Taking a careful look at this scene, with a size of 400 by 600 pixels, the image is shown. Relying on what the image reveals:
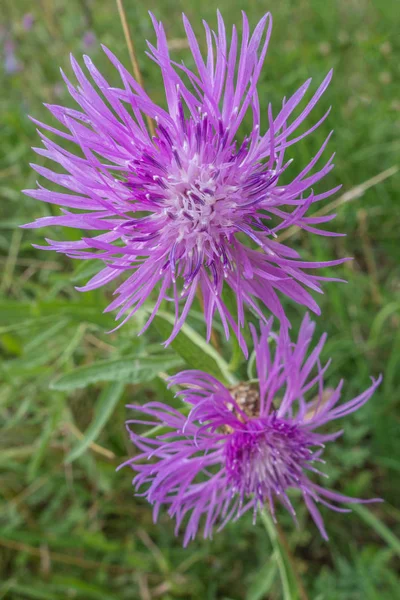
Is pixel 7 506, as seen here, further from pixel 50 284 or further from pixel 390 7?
pixel 390 7

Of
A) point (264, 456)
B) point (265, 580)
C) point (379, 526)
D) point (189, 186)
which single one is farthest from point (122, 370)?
point (379, 526)

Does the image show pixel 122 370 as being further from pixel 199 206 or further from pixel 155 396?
pixel 155 396

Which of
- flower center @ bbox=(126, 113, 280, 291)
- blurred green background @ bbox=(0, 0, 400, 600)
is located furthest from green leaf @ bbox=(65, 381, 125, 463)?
flower center @ bbox=(126, 113, 280, 291)

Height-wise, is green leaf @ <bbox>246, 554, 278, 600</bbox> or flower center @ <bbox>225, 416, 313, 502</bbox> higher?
flower center @ <bbox>225, 416, 313, 502</bbox>

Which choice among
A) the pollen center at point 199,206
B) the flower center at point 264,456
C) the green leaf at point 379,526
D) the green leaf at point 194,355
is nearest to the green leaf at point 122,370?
the green leaf at point 194,355

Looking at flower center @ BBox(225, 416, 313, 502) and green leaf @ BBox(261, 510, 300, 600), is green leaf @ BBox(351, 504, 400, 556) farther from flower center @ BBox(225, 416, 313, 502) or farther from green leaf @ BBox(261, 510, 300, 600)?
Answer: flower center @ BBox(225, 416, 313, 502)
